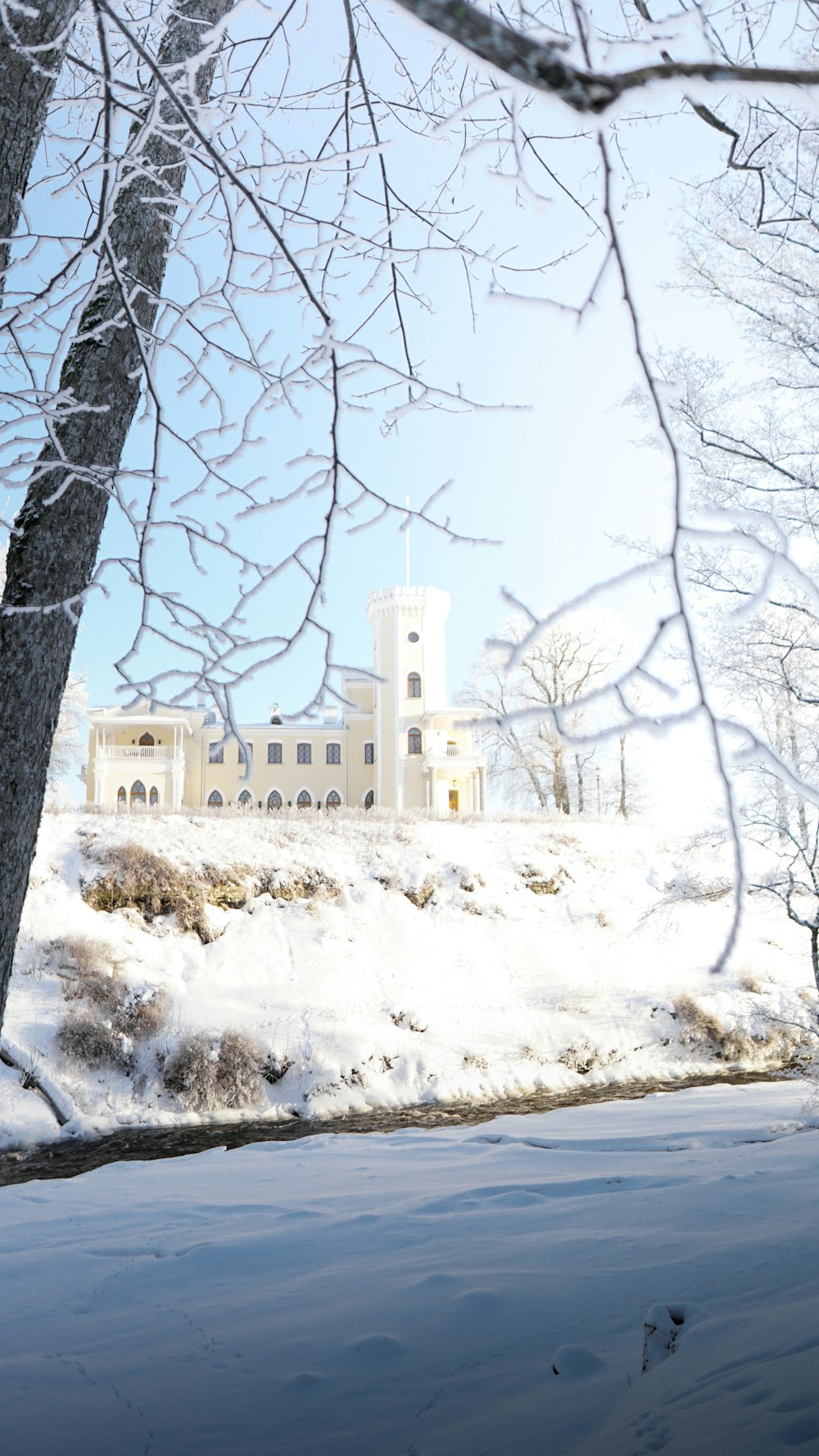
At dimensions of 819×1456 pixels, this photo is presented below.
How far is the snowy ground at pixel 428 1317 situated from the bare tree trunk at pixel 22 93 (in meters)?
2.55

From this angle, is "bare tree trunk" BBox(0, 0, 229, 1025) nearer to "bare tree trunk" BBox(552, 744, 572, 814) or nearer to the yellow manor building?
"bare tree trunk" BBox(552, 744, 572, 814)

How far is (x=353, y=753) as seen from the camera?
105 feet

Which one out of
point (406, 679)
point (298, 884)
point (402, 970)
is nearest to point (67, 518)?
point (402, 970)

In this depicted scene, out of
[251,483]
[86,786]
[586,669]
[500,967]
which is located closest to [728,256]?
[251,483]

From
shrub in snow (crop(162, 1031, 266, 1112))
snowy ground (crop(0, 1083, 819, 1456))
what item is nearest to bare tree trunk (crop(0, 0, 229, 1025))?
snowy ground (crop(0, 1083, 819, 1456))

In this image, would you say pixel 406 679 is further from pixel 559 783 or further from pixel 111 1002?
pixel 111 1002

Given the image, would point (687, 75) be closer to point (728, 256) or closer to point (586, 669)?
point (728, 256)

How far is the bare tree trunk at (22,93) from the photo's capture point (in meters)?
2.10

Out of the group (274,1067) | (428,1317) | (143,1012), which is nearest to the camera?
(428,1317)

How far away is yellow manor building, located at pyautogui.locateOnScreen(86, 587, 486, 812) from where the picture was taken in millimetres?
29156

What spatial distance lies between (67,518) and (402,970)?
12.5 m

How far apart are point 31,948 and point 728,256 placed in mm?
11724

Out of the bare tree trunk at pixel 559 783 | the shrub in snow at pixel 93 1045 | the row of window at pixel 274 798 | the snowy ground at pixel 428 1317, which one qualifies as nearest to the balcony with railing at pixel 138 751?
the row of window at pixel 274 798

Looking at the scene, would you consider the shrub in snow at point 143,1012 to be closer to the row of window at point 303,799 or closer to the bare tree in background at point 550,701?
the bare tree in background at point 550,701
